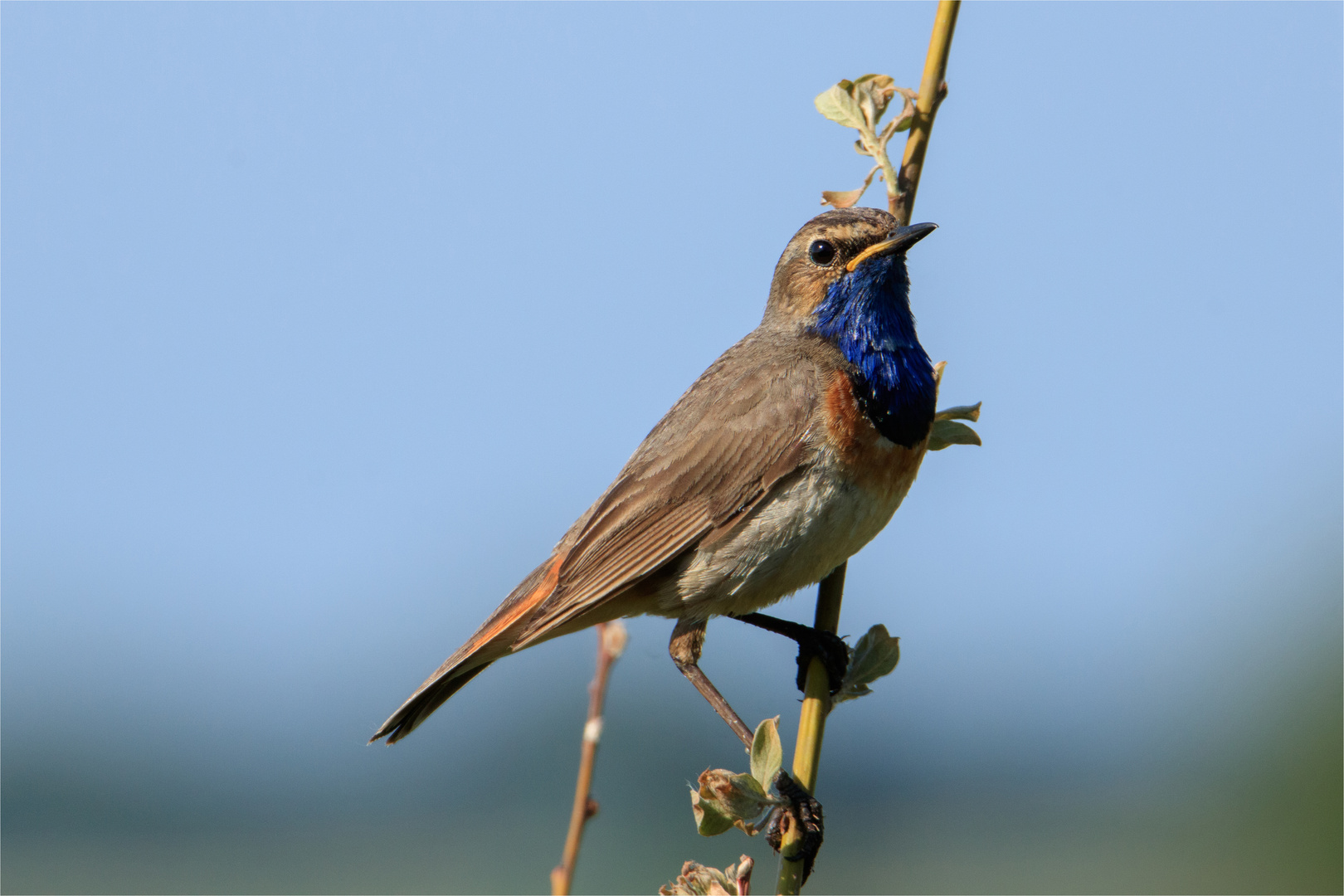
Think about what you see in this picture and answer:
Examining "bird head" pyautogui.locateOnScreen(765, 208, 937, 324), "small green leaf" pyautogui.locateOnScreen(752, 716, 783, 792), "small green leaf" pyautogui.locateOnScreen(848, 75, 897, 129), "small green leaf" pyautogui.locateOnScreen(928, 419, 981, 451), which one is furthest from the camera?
"bird head" pyautogui.locateOnScreen(765, 208, 937, 324)

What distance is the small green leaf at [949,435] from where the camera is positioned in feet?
15.8

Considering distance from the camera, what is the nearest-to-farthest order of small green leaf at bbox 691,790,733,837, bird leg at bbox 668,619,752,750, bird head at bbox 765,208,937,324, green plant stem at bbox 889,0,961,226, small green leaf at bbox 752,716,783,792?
1. small green leaf at bbox 752,716,783,792
2. small green leaf at bbox 691,790,733,837
3. green plant stem at bbox 889,0,961,226
4. bird head at bbox 765,208,937,324
5. bird leg at bbox 668,619,752,750

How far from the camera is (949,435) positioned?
16.0 ft

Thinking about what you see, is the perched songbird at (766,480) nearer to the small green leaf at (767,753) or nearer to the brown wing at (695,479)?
the brown wing at (695,479)

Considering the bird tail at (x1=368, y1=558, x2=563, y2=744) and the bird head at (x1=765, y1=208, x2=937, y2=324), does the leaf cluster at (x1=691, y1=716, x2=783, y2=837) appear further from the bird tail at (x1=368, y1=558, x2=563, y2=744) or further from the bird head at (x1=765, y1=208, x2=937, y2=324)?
the bird head at (x1=765, y1=208, x2=937, y2=324)

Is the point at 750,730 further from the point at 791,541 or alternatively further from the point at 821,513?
the point at 821,513

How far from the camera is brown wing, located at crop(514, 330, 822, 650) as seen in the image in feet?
17.7

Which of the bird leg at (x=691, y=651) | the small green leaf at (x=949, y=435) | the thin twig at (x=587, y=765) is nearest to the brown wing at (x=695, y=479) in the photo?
the bird leg at (x=691, y=651)

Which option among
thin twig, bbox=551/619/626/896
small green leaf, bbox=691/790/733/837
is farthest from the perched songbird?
thin twig, bbox=551/619/626/896

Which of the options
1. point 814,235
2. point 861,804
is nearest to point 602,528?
point 814,235

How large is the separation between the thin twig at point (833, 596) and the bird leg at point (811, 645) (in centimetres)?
8

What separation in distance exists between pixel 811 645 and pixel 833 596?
49 centimetres

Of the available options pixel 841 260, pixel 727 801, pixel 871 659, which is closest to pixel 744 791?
pixel 727 801

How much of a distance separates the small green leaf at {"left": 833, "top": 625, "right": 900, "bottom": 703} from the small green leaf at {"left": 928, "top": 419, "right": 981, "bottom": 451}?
95 centimetres
